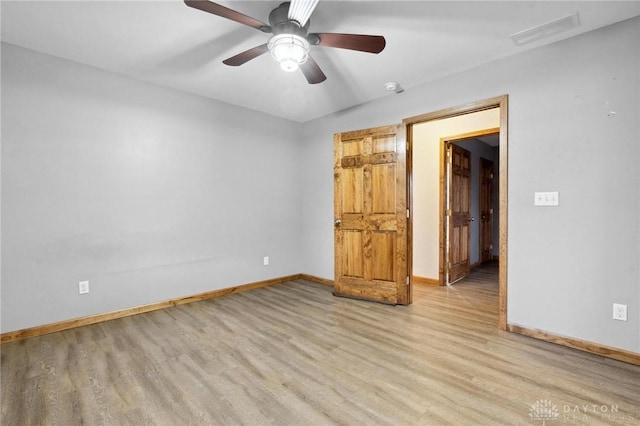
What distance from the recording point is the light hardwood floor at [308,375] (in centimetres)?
162

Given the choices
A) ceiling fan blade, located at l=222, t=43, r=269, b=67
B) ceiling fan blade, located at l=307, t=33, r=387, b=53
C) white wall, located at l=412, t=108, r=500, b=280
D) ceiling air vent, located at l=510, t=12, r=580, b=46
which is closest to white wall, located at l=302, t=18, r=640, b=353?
ceiling air vent, located at l=510, t=12, r=580, b=46

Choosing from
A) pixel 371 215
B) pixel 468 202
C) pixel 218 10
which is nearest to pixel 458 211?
pixel 468 202

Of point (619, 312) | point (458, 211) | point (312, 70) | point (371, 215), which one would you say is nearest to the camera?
point (619, 312)

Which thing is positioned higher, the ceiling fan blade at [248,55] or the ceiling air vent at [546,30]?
the ceiling air vent at [546,30]

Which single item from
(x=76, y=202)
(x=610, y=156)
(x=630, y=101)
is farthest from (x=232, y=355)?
(x=630, y=101)

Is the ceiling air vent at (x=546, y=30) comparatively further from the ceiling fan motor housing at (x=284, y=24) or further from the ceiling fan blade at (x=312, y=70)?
the ceiling fan motor housing at (x=284, y=24)

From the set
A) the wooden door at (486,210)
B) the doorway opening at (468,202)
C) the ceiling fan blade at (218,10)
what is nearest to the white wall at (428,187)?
the doorway opening at (468,202)

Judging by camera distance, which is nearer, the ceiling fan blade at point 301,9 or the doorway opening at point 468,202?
the ceiling fan blade at point 301,9

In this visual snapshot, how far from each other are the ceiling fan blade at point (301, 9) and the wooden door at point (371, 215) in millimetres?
1917

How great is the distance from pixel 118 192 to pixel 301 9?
2.62 m

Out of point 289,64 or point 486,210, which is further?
point 486,210

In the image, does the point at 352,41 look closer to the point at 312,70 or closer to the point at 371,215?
the point at 312,70

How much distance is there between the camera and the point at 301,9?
178 cm

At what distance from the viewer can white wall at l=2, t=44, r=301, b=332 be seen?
8.45ft
